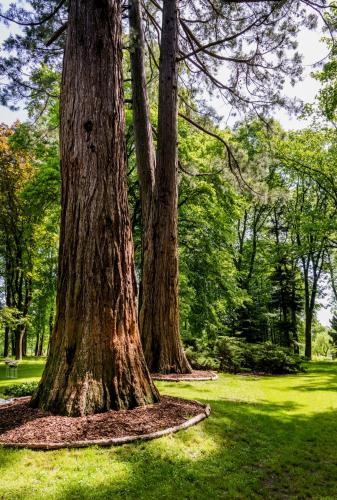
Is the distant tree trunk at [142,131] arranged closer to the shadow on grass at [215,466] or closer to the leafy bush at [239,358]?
the leafy bush at [239,358]

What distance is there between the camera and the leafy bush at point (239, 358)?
12.2 meters

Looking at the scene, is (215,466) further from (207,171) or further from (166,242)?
(207,171)

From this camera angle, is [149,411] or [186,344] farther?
[186,344]

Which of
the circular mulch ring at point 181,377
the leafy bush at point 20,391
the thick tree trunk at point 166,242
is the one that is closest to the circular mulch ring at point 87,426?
the leafy bush at point 20,391

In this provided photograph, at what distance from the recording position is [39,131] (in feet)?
39.2

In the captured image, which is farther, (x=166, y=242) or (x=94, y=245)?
(x=166, y=242)

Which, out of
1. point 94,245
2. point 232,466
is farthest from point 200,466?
point 94,245

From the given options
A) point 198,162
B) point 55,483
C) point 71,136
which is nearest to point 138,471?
point 55,483

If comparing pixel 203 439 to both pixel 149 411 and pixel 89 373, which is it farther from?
pixel 89 373

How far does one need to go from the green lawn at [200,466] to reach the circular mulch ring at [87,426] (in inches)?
4.4

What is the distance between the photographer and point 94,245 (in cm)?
485

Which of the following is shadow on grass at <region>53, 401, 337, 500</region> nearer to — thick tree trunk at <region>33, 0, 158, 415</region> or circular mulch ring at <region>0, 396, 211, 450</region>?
circular mulch ring at <region>0, 396, 211, 450</region>

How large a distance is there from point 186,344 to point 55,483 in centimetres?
1136

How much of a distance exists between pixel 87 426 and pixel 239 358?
29.7ft
